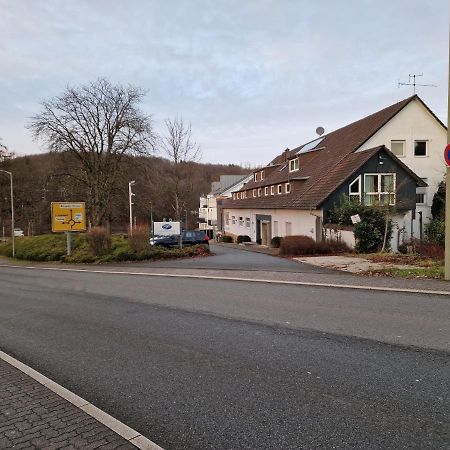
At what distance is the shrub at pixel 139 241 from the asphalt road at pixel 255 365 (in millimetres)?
11933

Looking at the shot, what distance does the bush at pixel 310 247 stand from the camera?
1989 centimetres

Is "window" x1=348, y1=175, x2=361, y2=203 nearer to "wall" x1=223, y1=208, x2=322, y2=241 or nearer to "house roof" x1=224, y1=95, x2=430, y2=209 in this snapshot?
"house roof" x1=224, y1=95, x2=430, y2=209

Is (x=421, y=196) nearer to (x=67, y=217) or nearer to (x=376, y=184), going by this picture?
(x=376, y=184)

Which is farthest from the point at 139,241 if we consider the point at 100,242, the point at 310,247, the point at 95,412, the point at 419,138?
the point at 419,138

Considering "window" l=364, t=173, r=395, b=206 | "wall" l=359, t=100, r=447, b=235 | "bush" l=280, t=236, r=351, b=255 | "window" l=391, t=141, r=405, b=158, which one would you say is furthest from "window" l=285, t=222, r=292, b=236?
"window" l=391, t=141, r=405, b=158

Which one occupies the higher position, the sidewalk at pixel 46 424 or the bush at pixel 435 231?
the bush at pixel 435 231

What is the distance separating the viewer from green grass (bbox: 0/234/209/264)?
21.5 meters

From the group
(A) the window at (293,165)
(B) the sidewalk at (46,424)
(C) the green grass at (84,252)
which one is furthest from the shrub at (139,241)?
(A) the window at (293,165)

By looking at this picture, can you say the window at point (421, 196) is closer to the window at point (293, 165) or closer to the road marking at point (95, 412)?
the window at point (293, 165)

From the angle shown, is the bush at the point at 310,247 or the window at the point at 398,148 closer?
the bush at the point at 310,247

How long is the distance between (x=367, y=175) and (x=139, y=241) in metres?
13.7

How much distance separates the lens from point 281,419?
3699 mm

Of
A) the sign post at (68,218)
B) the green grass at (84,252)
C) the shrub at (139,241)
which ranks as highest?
the sign post at (68,218)

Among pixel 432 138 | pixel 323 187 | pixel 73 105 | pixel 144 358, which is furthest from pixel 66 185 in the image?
pixel 144 358
